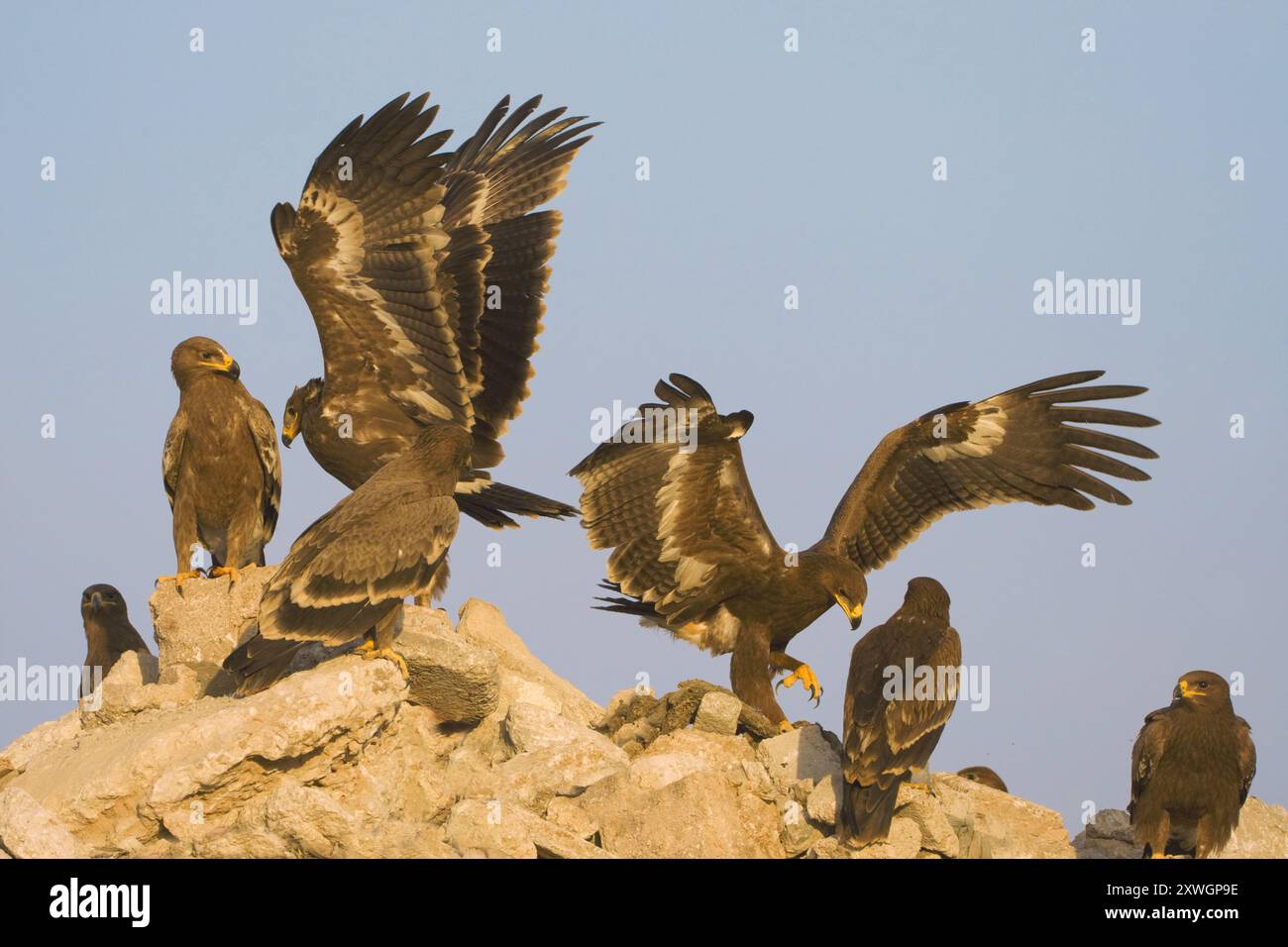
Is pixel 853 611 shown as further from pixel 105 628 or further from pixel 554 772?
pixel 105 628

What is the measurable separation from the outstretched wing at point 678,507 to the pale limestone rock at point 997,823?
6.75 ft

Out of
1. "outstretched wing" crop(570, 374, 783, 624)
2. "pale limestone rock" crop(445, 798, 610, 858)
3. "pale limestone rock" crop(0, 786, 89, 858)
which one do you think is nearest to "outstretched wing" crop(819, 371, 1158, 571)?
"outstretched wing" crop(570, 374, 783, 624)

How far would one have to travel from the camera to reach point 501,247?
15.1 m

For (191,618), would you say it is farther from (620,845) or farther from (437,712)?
(620,845)

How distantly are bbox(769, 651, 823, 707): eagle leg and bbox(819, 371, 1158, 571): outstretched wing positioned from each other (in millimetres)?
1373

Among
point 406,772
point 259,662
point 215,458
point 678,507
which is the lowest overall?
point 406,772

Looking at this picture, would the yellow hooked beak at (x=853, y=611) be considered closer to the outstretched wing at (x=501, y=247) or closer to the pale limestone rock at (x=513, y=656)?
the pale limestone rock at (x=513, y=656)

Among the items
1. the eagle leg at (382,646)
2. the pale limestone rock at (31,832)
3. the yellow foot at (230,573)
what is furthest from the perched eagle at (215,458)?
the pale limestone rock at (31,832)

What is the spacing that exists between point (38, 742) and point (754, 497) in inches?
204

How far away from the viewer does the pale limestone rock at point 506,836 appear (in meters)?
8.89

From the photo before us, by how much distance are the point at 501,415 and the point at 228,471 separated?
2708mm

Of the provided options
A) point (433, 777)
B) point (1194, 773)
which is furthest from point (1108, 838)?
point (433, 777)
